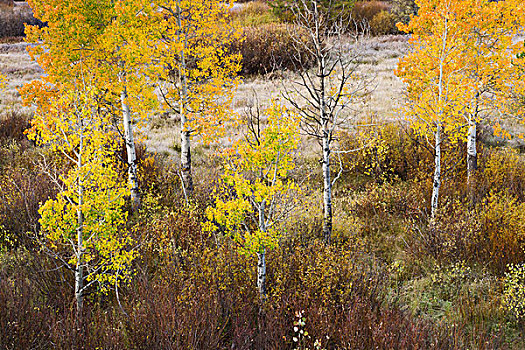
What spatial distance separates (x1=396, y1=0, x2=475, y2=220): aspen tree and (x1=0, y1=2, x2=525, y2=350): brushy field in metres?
0.56

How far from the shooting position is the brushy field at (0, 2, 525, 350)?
3.90 m

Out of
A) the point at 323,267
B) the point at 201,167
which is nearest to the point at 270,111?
the point at 323,267

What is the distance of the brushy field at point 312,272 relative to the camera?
3.90 metres

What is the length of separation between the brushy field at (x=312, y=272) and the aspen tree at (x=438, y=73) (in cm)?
56

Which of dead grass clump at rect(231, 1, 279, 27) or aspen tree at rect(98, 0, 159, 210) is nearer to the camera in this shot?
aspen tree at rect(98, 0, 159, 210)

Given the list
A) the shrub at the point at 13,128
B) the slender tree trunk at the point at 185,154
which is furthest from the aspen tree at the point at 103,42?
the shrub at the point at 13,128

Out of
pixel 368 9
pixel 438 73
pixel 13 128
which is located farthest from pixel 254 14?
pixel 438 73

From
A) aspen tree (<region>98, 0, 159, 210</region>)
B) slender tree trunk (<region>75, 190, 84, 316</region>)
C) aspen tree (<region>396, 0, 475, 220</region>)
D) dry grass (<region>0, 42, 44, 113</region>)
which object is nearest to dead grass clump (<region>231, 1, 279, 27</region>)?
dry grass (<region>0, 42, 44, 113</region>)

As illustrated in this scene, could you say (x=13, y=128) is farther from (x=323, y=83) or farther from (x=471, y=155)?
(x=471, y=155)

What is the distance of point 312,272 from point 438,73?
5.78 meters

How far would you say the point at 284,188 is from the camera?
4.39m

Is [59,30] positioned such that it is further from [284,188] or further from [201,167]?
[284,188]

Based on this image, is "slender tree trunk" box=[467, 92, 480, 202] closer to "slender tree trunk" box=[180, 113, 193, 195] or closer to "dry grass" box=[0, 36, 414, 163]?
"dry grass" box=[0, 36, 414, 163]

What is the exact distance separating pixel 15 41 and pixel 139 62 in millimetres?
29572
